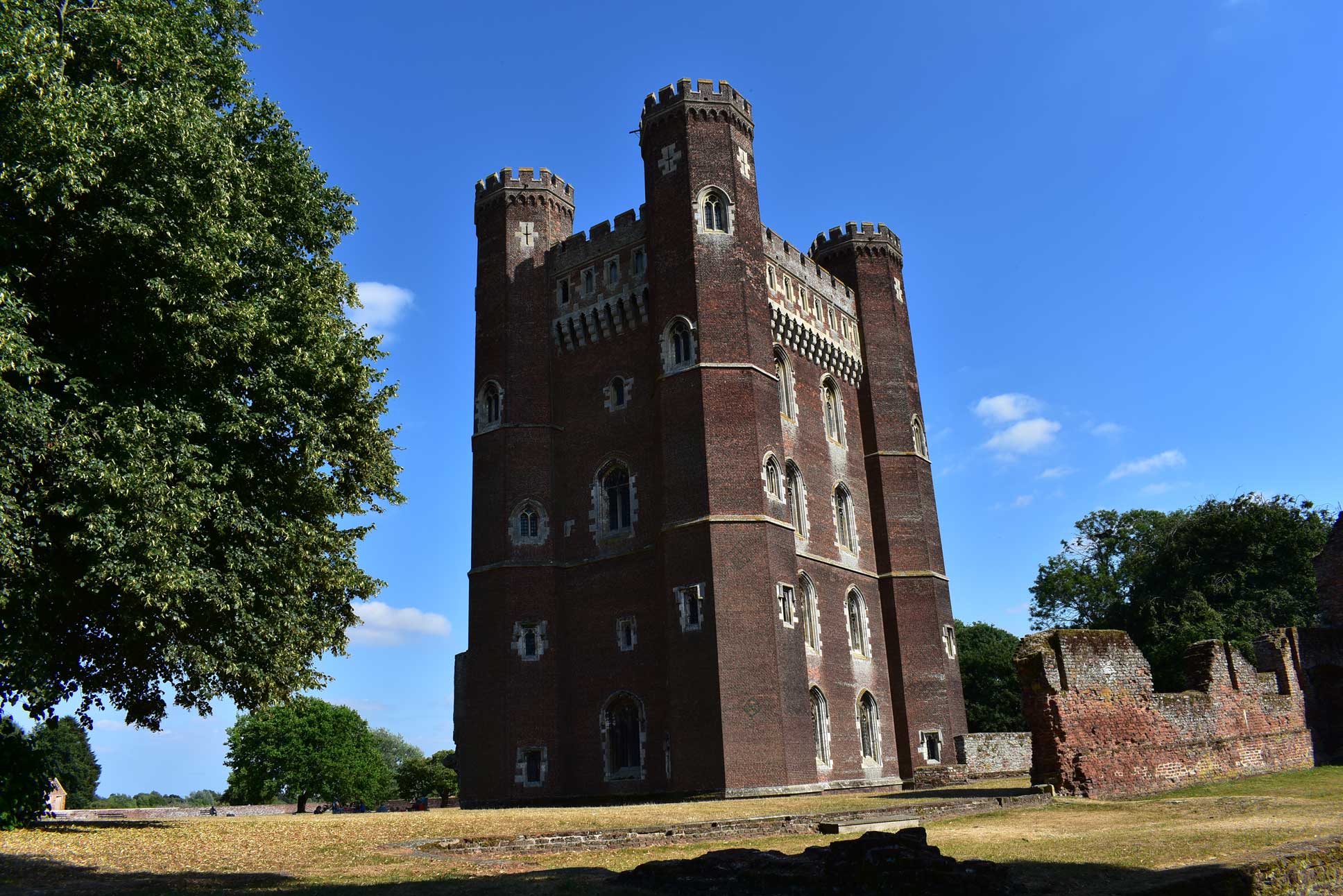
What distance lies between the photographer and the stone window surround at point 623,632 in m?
30.0

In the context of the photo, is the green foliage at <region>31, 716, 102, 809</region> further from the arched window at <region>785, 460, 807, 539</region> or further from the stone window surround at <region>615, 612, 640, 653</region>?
the arched window at <region>785, 460, 807, 539</region>

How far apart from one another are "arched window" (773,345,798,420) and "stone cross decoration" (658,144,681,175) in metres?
6.96

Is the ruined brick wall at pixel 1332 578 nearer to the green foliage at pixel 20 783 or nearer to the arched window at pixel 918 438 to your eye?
the arched window at pixel 918 438

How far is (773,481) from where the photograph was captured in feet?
97.9

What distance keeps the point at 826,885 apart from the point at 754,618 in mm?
18327

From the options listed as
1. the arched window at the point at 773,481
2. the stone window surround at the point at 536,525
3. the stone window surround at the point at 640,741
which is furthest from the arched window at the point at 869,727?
the stone window surround at the point at 536,525

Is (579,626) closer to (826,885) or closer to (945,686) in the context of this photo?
(945,686)

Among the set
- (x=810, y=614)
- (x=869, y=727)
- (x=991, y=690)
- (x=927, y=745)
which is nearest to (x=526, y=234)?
(x=810, y=614)

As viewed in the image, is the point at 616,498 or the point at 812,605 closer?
the point at 812,605

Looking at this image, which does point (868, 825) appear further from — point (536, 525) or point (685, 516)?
point (536, 525)

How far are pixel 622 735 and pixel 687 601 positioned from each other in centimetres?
518

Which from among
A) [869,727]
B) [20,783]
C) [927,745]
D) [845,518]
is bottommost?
[927,745]

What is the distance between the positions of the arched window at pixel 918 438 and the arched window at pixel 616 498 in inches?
495

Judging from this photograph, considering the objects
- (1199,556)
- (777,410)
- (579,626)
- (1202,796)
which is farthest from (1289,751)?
(1199,556)
